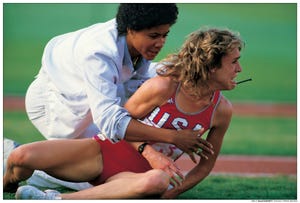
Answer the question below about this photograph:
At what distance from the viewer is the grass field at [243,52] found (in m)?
9.39

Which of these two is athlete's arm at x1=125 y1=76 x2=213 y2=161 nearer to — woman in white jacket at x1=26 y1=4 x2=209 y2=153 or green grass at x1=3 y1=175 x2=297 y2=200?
woman in white jacket at x1=26 y1=4 x2=209 y2=153

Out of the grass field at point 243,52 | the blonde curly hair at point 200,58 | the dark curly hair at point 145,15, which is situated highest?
the dark curly hair at point 145,15

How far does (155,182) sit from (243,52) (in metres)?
15.9

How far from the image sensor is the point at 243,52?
1955 cm

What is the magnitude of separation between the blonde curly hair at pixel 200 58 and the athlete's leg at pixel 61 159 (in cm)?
68

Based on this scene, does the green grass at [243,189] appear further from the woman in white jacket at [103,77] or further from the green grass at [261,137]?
the green grass at [261,137]

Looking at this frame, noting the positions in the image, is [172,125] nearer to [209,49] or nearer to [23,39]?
[209,49]

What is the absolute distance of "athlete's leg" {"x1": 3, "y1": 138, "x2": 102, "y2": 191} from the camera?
420cm

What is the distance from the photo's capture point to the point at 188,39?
4.31 m

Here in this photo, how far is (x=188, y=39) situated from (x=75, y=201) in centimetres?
123

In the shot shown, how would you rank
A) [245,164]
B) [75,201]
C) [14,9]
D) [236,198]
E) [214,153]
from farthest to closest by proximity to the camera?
[14,9] → [245,164] → [236,198] → [214,153] → [75,201]

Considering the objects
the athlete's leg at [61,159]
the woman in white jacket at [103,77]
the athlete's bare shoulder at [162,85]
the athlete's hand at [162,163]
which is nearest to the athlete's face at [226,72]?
the athlete's bare shoulder at [162,85]

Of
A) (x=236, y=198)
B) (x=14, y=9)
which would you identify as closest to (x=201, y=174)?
(x=236, y=198)

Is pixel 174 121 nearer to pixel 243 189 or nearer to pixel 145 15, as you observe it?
pixel 145 15
